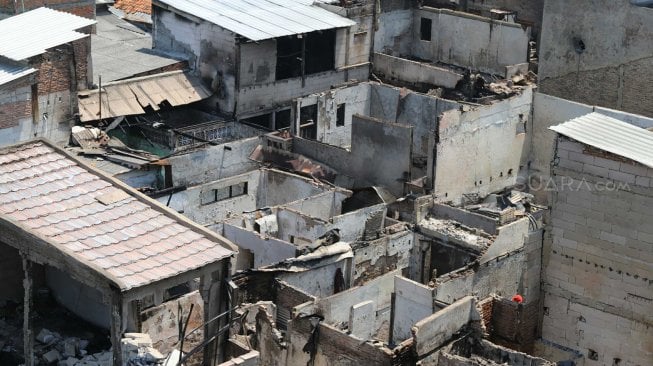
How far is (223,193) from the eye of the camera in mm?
33656

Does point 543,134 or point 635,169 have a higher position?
point 635,169

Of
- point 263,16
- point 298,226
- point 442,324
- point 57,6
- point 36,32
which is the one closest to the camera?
point 442,324

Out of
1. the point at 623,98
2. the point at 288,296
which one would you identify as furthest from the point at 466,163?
the point at 288,296

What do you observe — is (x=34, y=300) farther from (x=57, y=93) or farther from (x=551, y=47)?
(x=551, y=47)

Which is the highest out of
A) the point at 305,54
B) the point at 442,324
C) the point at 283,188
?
the point at 305,54

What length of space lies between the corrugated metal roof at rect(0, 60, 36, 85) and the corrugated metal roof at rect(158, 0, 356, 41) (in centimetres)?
707

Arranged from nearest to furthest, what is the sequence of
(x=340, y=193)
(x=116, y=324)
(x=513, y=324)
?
(x=116, y=324) → (x=513, y=324) → (x=340, y=193)

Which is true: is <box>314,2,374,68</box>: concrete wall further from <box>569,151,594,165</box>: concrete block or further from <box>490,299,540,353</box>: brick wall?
<box>569,151,594,165</box>: concrete block

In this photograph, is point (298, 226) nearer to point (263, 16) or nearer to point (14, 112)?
point (14, 112)

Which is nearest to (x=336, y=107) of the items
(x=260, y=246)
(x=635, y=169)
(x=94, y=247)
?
(x=260, y=246)

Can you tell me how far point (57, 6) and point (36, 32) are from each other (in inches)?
280

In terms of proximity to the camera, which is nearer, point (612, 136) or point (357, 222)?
point (612, 136)

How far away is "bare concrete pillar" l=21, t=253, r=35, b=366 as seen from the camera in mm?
20031

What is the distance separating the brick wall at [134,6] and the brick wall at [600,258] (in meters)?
23.3
